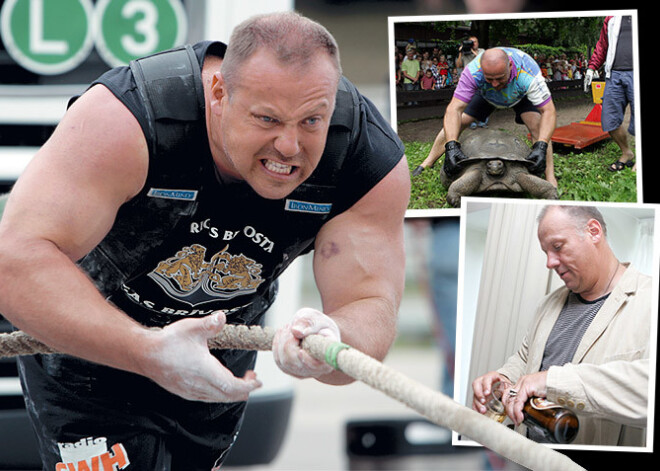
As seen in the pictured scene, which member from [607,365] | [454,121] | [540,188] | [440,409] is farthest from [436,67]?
[440,409]

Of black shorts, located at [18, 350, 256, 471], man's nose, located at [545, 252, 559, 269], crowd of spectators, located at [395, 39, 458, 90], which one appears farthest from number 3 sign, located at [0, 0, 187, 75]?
man's nose, located at [545, 252, 559, 269]

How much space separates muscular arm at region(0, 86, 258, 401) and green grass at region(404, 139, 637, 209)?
1.16 metres

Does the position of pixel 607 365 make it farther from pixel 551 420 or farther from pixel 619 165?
pixel 619 165

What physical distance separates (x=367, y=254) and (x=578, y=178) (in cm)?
101

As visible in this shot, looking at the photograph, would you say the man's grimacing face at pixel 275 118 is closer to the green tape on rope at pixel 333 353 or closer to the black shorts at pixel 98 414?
the green tape on rope at pixel 333 353

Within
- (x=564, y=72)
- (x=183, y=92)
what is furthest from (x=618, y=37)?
(x=183, y=92)

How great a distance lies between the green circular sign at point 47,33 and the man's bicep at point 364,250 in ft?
3.17

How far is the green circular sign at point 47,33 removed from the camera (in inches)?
84.4

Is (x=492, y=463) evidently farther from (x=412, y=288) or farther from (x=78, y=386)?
(x=78, y=386)

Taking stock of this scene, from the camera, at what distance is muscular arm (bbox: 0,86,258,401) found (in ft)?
3.95

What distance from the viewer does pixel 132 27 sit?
2.20 metres

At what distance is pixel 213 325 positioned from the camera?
1.15 meters

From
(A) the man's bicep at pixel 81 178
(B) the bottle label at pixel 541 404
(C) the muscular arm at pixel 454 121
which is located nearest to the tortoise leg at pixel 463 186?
(C) the muscular arm at pixel 454 121

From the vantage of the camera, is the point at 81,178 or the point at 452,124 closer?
the point at 81,178
